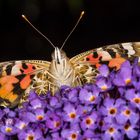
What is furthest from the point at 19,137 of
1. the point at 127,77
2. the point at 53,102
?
the point at 127,77

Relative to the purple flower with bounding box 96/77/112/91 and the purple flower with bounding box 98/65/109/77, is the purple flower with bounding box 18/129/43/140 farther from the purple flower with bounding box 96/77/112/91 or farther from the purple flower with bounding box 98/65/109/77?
the purple flower with bounding box 98/65/109/77

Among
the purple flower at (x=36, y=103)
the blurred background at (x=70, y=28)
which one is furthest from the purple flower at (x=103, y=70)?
the blurred background at (x=70, y=28)

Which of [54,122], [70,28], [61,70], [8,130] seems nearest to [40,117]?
[54,122]

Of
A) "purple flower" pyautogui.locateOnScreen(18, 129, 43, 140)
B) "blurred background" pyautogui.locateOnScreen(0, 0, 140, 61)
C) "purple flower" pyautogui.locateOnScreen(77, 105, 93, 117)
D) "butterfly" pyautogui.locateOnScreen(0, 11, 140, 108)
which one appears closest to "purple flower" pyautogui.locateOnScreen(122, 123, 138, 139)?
"purple flower" pyautogui.locateOnScreen(77, 105, 93, 117)

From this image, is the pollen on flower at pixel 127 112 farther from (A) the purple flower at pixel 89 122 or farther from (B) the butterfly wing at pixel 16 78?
(B) the butterfly wing at pixel 16 78

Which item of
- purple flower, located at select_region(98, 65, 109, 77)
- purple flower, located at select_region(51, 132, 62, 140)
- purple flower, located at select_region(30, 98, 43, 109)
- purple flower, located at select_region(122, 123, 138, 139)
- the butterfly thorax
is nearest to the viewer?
purple flower, located at select_region(122, 123, 138, 139)

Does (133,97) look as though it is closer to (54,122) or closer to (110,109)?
(110,109)

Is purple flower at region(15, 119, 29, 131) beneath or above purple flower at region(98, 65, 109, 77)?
beneath
